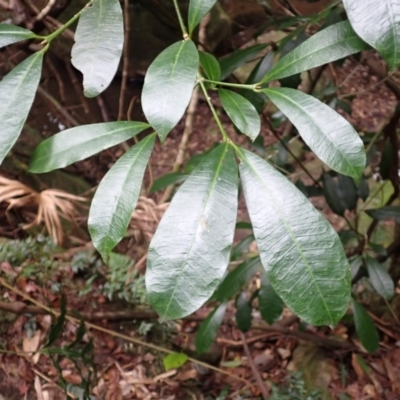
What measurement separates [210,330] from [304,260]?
772 millimetres

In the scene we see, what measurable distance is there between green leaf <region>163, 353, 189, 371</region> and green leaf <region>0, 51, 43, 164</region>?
106cm

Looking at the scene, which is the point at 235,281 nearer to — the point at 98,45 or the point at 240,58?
the point at 240,58

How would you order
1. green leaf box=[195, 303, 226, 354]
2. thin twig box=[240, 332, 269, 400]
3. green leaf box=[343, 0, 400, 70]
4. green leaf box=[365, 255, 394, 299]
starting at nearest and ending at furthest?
green leaf box=[343, 0, 400, 70]
green leaf box=[365, 255, 394, 299]
green leaf box=[195, 303, 226, 354]
thin twig box=[240, 332, 269, 400]

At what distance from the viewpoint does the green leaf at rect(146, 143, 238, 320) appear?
36 centimetres

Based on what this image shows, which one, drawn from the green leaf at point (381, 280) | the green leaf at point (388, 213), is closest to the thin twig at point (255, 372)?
the green leaf at point (381, 280)

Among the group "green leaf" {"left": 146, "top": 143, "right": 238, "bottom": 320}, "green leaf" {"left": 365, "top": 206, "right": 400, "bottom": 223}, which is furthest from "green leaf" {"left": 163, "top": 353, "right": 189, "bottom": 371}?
"green leaf" {"left": 146, "top": 143, "right": 238, "bottom": 320}

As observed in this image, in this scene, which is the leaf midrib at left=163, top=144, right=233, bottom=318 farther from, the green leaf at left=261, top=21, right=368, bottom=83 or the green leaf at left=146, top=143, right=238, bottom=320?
the green leaf at left=261, top=21, right=368, bottom=83

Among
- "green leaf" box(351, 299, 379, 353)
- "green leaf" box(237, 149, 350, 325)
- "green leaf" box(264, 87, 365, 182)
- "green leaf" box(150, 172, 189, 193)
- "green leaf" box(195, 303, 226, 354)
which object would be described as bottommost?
"green leaf" box(195, 303, 226, 354)

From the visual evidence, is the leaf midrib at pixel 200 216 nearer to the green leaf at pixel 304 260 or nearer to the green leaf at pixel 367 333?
the green leaf at pixel 304 260

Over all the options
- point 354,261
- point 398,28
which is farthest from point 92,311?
point 398,28

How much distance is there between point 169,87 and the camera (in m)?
0.39

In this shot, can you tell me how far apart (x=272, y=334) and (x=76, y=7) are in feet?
5.66

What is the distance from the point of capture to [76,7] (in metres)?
1.93

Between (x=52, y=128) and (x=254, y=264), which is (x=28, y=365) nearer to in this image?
(x=254, y=264)
